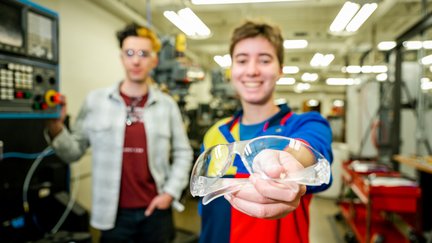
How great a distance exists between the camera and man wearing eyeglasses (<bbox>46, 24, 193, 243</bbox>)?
52.8 inches

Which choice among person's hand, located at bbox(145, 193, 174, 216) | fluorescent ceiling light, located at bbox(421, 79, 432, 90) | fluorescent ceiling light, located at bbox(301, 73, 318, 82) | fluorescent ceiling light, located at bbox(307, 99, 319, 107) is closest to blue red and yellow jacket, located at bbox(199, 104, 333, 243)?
fluorescent ceiling light, located at bbox(301, 73, 318, 82)

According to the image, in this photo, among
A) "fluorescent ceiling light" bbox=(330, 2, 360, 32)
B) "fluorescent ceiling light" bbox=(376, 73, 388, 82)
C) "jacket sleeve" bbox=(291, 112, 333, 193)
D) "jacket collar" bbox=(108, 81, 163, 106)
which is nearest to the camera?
"fluorescent ceiling light" bbox=(330, 2, 360, 32)

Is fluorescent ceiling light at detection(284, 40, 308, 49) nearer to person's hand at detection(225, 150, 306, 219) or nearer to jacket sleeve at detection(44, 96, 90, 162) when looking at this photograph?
person's hand at detection(225, 150, 306, 219)

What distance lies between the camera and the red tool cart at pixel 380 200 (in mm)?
2197

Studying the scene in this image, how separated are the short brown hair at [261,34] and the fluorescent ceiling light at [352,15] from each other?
147 millimetres

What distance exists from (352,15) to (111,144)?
3.90 feet

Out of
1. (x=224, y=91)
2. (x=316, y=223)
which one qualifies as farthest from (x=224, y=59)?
(x=224, y=91)

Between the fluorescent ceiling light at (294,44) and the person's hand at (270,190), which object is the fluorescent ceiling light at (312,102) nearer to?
the fluorescent ceiling light at (294,44)

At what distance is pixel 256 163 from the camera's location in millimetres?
355

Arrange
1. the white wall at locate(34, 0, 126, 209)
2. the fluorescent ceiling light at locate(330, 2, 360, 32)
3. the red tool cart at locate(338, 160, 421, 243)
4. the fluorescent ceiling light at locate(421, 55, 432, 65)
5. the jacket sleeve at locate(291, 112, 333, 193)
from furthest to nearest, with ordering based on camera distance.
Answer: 1. the white wall at locate(34, 0, 126, 209)
2. the fluorescent ceiling light at locate(421, 55, 432, 65)
3. the red tool cart at locate(338, 160, 421, 243)
4. the jacket sleeve at locate(291, 112, 333, 193)
5. the fluorescent ceiling light at locate(330, 2, 360, 32)

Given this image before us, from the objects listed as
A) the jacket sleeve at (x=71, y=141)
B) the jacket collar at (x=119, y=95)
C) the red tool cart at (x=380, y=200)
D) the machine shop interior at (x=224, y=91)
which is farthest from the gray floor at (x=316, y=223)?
the jacket collar at (x=119, y=95)

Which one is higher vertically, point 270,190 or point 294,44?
point 294,44

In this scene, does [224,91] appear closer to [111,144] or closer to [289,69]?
[111,144]

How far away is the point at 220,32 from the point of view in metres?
0.75
